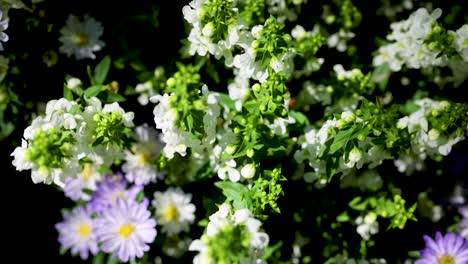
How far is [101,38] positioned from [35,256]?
54.2 inches

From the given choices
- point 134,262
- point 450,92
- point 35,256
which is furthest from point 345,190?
point 35,256

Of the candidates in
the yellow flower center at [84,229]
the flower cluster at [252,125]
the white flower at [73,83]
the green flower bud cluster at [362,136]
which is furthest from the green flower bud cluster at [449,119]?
the yellow flower center at [84,229]

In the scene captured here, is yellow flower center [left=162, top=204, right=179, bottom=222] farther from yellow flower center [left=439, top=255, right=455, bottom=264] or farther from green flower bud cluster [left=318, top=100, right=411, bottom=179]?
yellow flower center [left=439, top=255, right=455, bottom=264]

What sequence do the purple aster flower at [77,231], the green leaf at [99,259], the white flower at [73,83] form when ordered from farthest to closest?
the purple aster flower at [77,231] → the green leaf at [99,259] → the white flower at [73,83]

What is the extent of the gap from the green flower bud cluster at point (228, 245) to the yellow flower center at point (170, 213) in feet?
3.81

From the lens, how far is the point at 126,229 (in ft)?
9.26

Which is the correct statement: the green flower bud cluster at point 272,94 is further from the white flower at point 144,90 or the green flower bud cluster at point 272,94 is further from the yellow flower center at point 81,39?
the yellow flower center at point 81,39

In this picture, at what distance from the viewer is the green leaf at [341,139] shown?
2172 mm

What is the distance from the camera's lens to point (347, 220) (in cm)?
282

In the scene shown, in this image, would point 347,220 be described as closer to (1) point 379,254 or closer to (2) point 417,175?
(1) point 379,254

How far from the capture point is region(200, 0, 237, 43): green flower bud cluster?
7.16 ft

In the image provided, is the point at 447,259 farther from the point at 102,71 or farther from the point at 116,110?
the point at 102,71

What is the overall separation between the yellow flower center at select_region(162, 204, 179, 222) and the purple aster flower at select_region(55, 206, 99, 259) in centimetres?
46

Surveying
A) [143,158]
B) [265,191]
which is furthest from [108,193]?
[265,191]
